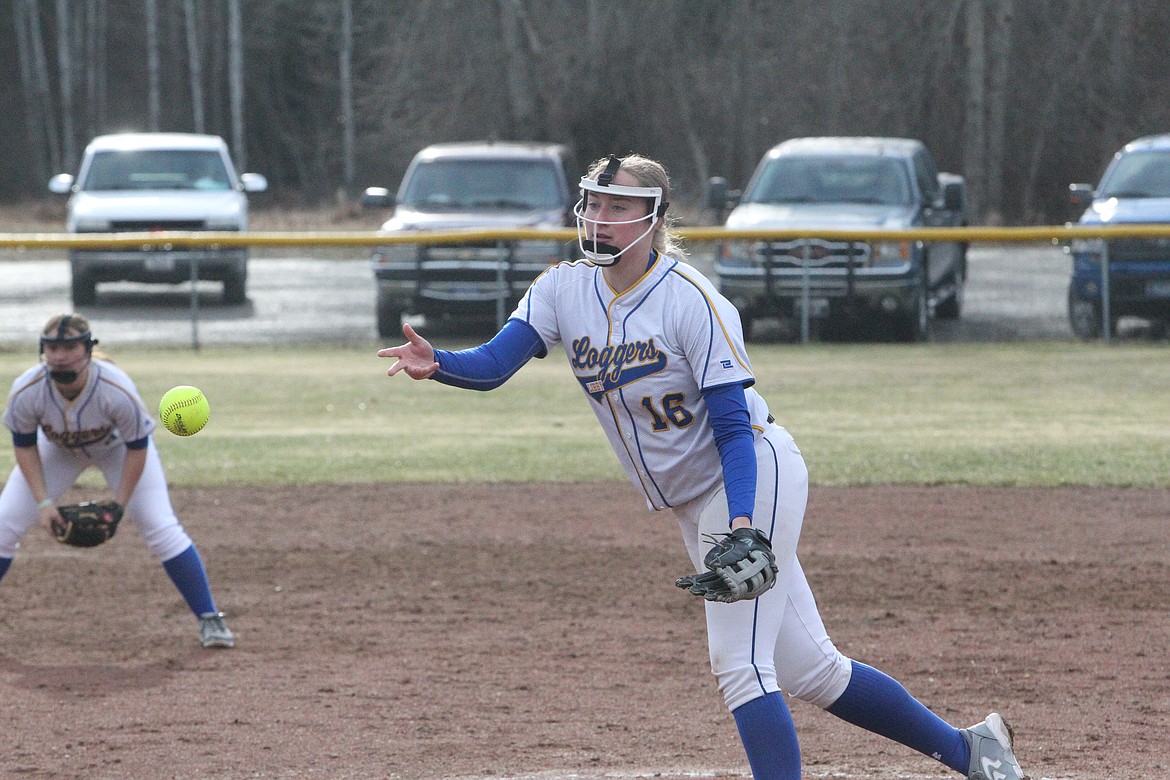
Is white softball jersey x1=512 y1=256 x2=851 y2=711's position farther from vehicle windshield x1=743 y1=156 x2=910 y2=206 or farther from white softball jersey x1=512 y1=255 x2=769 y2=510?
vehicle windshield x1=743 y1=156 x2=910 y2=206

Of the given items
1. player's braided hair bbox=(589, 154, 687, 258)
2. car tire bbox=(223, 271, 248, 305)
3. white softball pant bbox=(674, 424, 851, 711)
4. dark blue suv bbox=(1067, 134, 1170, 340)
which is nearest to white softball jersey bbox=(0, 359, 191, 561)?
player's braided hair bbox=(589, 154, 687, 258)

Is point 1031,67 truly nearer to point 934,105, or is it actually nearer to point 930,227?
point 934,105

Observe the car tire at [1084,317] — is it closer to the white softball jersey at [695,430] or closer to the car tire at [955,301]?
the car tire at [955,301]

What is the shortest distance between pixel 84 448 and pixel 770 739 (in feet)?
12.6

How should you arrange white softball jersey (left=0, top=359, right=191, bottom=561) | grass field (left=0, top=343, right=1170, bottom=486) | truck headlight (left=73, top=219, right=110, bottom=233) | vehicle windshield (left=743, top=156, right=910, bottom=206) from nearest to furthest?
white softball jersey (left=0, top=359, right=191, bottom=561), grass field (left=0, top=343, right=1170, bottom=486), vehicle windshield (left=743, top=156, right=910, bottom=206), truck headlight (left=73, top=219, right=110, bottom=233)

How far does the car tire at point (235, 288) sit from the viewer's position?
17469 mm

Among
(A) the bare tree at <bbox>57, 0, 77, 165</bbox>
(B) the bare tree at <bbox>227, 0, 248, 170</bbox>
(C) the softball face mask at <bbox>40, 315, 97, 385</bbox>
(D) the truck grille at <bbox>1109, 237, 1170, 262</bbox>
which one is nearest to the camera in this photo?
(C) the softball face mask at <bbox>40, 315, 97, 385</bbox>

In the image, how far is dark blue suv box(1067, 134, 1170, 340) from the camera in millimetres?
14609

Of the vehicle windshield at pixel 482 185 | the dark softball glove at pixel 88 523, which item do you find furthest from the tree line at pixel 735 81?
the dark softball glove at pixel 88 523

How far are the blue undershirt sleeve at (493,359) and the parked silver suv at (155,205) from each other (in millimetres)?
12439

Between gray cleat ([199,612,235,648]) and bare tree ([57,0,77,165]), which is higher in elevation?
bare tree ([57,0,77,165])

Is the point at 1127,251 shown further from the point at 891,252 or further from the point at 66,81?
the point at 66,81

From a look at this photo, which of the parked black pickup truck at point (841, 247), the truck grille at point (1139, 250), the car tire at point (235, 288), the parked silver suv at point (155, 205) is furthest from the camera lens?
the car tire at point (235, 288)

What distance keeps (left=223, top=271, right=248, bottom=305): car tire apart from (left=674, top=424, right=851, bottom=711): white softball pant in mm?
14026
